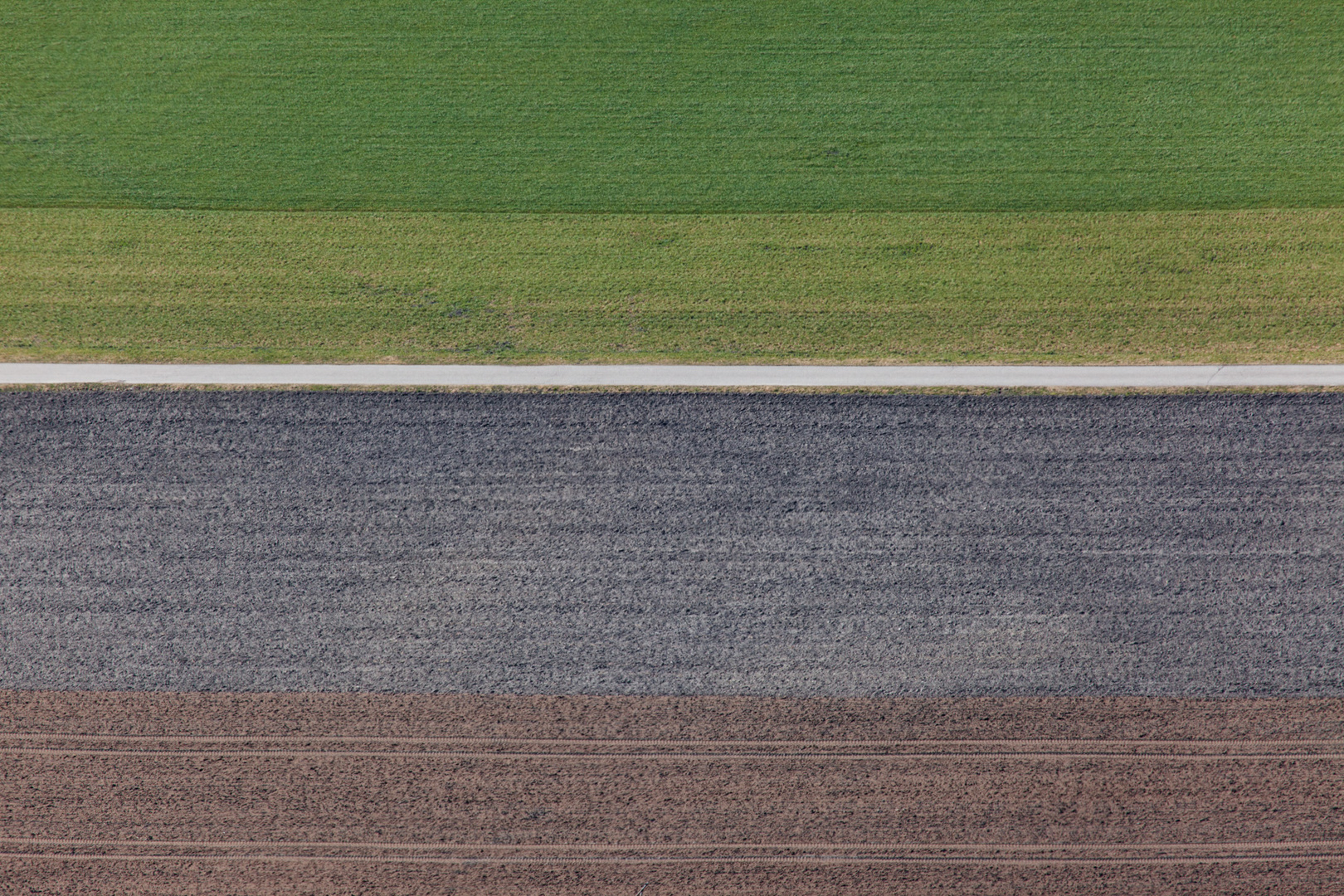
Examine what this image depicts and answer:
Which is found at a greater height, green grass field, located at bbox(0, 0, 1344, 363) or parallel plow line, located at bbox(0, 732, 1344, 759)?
green grass field, located at bbox(0, 0, 1344, 363)

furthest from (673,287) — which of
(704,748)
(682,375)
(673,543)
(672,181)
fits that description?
(704,748)

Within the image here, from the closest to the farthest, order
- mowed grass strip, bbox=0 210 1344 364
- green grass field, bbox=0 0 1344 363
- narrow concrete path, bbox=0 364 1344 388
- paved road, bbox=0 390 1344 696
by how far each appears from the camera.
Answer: paved road, bbox=0 390 1344 696 < narrow concrete path, bbox=0 364 1344 388 < mowed grass strip, bbox=0 210 1344 364 < green grass field, bbox=0 0 1344 363

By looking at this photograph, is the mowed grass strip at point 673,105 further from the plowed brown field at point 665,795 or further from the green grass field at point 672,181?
the plowed brown field at point 665,795

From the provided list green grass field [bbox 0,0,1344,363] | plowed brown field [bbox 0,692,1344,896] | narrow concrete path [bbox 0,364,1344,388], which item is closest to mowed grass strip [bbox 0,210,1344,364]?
green grass field [bbox 0,0,1344,363]

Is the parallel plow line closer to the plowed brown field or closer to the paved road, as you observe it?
the plowed brown field

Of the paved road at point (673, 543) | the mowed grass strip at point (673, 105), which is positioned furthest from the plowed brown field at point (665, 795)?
the mowed grass strip at point (673, 105)

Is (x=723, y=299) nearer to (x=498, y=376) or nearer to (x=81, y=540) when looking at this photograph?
(x=498, y=376)

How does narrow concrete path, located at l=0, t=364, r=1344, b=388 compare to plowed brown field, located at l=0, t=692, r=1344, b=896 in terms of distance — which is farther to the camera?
narrow concrete path, located at l=0, t=364, r=1344, b=388
